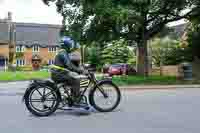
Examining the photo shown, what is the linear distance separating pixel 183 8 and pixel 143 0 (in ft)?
12.2

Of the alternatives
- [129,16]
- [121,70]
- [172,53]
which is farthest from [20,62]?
[129,16]

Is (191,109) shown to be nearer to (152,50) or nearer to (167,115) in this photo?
(167,115)

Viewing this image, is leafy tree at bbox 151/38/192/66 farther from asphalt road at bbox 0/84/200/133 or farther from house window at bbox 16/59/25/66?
house window at bbox 16/59/25/66

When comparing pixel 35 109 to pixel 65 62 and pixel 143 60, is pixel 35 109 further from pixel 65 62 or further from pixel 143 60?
pixel 143 60

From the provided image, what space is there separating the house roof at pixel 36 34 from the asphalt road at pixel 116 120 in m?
74.4

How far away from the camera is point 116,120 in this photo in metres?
8.77

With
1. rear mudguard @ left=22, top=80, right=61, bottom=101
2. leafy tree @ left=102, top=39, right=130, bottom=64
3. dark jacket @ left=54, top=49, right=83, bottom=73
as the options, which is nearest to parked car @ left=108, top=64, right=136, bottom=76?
leafy tree @ left=102, top=39, right=130, bottom=64

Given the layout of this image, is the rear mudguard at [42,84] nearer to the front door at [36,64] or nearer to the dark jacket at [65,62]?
the dark jacket at [65,62]

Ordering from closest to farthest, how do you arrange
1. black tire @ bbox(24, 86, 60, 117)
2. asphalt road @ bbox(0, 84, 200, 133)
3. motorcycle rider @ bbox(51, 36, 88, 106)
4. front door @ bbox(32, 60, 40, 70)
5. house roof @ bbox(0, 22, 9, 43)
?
asphalt road @ bbox(0, 84, 200, 133) < black tire @ bbox(24, 86, 60, 117) < motorcycle rider @ bbox(51, 36, 88, 106) < front door @ bbox(32, 60, 40, 70) < house roof @ bbox(0, 22, 9, 43)

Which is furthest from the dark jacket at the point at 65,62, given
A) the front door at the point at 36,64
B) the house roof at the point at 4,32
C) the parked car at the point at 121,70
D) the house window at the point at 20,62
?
the house window at the point at 20,62

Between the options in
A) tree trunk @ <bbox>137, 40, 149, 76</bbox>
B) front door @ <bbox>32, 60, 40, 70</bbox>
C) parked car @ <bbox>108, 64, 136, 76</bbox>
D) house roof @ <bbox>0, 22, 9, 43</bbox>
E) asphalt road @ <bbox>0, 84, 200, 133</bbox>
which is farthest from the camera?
house roof @ <bbox>0, 22, 9, 43</bbox>

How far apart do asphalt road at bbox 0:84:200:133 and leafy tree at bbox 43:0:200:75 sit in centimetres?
1298

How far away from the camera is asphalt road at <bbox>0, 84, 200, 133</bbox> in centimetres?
775

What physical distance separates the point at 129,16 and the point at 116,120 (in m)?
16.4
